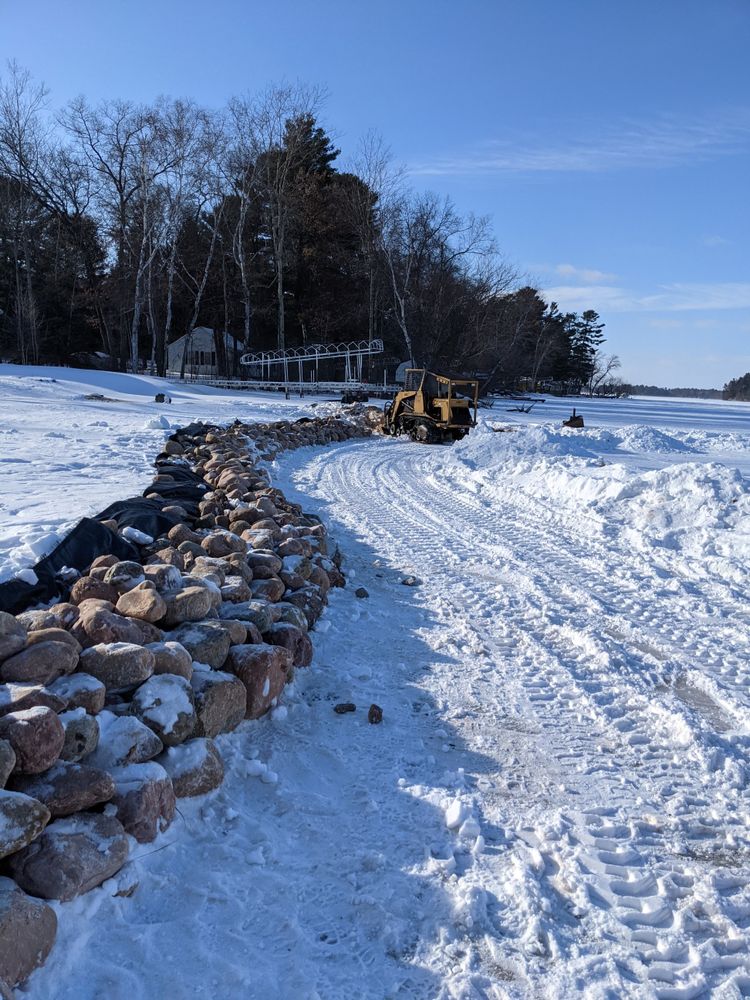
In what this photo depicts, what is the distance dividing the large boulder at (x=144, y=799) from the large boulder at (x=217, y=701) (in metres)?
0.48

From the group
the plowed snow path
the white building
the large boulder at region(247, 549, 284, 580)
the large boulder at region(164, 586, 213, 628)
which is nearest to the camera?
the plowed snow path

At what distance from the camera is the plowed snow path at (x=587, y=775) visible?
7.39 ft

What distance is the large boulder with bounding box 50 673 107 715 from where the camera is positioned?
2.83 metres

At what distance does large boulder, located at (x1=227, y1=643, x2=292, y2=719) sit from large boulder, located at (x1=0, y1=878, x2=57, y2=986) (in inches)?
60.9

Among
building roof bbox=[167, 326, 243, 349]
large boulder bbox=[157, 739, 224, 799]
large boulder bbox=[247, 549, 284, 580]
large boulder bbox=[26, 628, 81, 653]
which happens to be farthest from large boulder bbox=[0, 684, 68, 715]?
building roof bbox=[167, 326, 243, 349]

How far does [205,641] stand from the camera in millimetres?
3598

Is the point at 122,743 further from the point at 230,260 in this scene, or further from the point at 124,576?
the point at 230,260

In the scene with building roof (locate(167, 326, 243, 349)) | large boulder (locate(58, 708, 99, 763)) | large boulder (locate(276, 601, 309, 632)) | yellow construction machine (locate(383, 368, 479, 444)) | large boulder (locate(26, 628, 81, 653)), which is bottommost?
large boulder (locate(276, 601, 309, 632))

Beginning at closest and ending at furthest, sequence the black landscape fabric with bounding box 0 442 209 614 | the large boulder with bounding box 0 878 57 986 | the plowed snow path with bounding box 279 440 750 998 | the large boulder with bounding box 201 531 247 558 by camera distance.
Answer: the large boulder with bounding box 0 878 57 986, the plowed snow path with bounding box 279 440 750 998, the black landscape fabric with bounding box 0 442 209 614, the large boulder with bounding box 201 531 247 558

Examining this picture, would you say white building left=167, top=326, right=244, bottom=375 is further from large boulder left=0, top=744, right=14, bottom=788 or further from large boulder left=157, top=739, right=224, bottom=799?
large boulder left=0, top=744, right=14, bottom=788

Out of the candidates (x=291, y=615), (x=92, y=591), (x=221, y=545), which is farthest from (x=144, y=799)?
(x=221, y=545)

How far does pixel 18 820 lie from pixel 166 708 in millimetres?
878

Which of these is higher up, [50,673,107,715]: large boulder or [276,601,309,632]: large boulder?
[50,673,107,715]: large boulder

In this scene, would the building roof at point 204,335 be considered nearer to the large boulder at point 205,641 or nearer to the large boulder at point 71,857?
the large boulder at point 205,641
